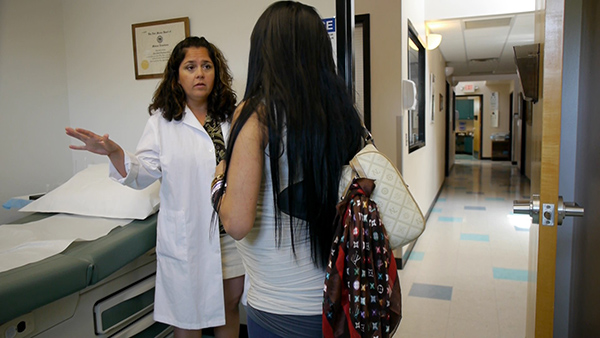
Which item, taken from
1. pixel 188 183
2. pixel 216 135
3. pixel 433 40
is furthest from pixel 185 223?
pixel 433 40

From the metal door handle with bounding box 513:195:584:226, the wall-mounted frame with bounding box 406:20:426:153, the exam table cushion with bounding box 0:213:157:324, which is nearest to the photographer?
the metal door handle with bounding box 513:195:584:226

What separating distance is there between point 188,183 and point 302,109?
93 centimetres

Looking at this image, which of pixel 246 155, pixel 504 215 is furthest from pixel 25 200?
pixel 504 215

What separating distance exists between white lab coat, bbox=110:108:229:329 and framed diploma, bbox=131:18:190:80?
0.63 m

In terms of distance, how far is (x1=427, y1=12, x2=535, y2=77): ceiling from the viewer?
5.80 meters

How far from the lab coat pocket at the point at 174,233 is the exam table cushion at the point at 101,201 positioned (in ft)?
0.54

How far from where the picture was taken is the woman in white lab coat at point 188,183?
1770 mm

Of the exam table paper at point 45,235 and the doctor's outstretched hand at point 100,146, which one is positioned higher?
the doctor's outstretched hand at point 100,146

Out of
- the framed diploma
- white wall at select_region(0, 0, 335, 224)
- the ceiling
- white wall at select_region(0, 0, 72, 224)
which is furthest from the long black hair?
the ceiling

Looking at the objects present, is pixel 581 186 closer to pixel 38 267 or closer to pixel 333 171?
pixel 333 171

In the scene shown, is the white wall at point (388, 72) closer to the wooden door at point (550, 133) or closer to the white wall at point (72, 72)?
the white wall at point (72, 72)

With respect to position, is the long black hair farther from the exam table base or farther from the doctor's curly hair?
the exam table base

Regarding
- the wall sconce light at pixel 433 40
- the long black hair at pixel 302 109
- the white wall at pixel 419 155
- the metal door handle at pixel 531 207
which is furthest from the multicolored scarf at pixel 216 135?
the wall sconce light at pixel 433 40

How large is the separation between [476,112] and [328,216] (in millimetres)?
15921
